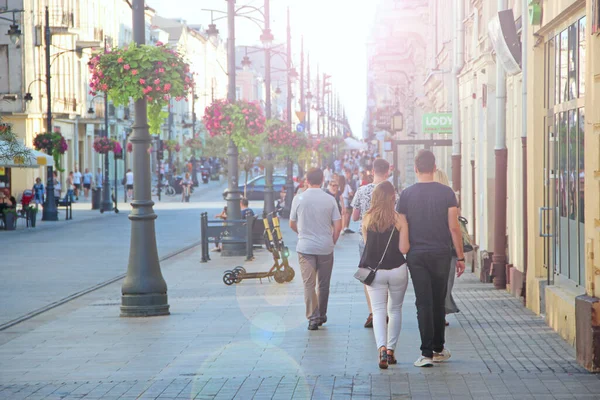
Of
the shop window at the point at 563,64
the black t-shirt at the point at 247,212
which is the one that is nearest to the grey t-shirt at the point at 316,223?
the shop window at the point at 563,64

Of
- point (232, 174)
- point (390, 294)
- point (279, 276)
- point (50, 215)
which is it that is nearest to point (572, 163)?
point (390, 294)

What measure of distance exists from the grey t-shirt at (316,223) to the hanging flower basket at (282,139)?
25224mm

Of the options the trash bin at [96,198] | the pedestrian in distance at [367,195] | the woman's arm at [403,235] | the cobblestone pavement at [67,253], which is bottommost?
the cobblestone pavement at [67,253]

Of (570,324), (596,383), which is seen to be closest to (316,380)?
(596,383)

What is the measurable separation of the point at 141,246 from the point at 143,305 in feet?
2.14

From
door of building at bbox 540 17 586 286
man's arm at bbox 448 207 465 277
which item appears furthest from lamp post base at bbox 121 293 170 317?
man's arm at bbox 448 207 465 277

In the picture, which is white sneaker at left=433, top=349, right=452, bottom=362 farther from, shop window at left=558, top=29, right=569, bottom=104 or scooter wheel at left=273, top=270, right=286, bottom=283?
scooter wheel at left=273, top=270, right=286, bottom=283

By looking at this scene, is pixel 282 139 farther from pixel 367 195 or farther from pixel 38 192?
pixel 367 195

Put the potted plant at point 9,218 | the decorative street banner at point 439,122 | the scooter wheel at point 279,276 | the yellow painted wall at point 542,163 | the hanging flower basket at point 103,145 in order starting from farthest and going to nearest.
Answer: the hanging flower basket at point 103,145
the potted plant at point 9,218
the decorative street banner at point 439,122
the scooter wheel at point 279,276
the yellow painted wall at point 542,163

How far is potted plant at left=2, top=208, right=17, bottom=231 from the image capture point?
3148cm

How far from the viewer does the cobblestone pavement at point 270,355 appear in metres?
7.79

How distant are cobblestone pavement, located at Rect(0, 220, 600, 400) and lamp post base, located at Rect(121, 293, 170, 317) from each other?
0.71 feet

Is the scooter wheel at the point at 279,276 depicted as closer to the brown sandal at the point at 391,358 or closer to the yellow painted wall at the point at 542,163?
the yellow painted wall at the point at 542,163

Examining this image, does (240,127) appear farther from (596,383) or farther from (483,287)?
(596,383)
